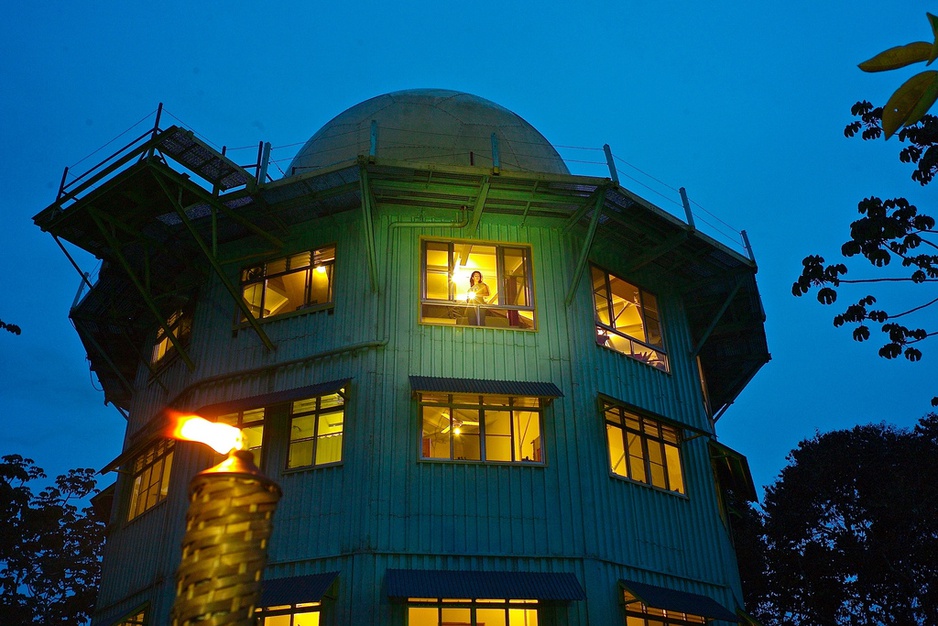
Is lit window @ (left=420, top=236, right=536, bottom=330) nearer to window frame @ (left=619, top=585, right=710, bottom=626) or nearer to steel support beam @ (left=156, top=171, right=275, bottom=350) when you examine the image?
steel support beam @ (left=156, top=171, right=275, bottom=350)

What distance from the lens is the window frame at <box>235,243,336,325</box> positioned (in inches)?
758

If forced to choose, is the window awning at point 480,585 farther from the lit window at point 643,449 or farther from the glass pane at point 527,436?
the lit window at point 643,449

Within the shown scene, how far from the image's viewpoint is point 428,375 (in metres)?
17.9

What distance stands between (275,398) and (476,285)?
5.00 metres

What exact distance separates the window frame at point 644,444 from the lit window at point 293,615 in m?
6.52

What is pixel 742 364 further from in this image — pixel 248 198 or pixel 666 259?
pixel 248 198

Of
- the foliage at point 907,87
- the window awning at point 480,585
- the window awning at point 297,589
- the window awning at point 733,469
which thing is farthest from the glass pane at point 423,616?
the foliage at point 907,87

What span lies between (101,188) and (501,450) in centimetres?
1024

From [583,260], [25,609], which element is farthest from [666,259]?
[25,609]

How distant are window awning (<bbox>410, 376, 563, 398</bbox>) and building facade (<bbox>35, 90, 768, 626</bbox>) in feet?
0.18

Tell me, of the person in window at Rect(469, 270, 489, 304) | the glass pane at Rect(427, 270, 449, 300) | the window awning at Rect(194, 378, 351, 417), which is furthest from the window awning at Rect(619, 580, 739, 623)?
the glass pane at Rect(427, 270, 449, 300)

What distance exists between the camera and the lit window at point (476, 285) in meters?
18.8

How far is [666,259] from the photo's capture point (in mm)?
21531

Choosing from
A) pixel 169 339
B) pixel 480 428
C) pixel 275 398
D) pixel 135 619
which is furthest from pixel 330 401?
pixel 135 619
